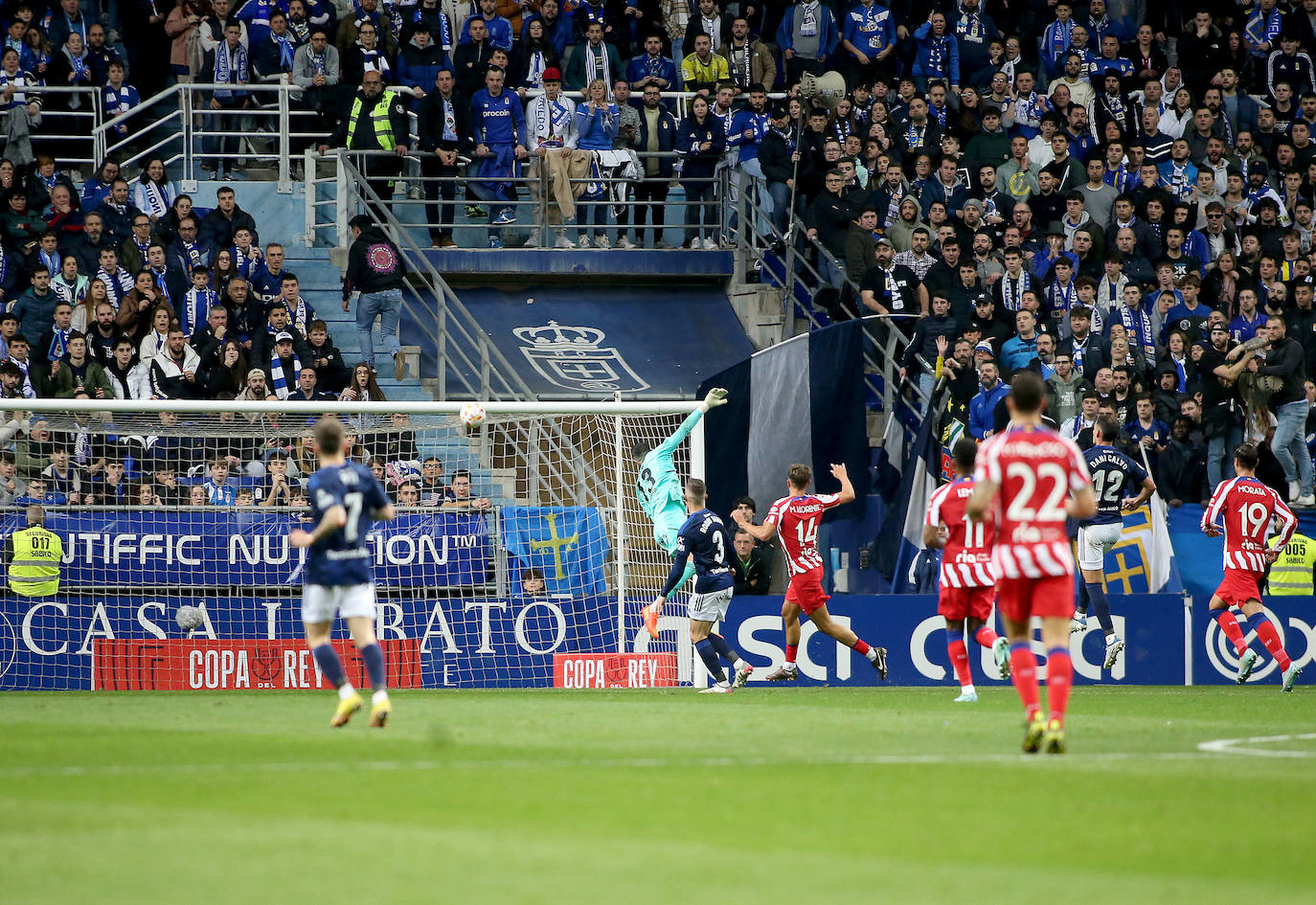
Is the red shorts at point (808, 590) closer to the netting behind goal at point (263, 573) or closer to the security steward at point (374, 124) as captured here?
the netting behind goal at point (263, 573)

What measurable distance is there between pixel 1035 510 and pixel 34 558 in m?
12.0

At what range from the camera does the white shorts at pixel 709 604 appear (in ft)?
55.2

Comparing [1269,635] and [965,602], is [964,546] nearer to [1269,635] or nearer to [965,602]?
[965,602]

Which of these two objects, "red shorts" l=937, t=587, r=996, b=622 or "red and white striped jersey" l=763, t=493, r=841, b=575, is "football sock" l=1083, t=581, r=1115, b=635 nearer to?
"red and white striped jersey" l=763, t=493, r=841, b=575

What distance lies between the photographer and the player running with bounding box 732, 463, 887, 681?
16.7 meters

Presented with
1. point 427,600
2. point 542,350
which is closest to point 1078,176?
point 542,350

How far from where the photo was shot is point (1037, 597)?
9.66 meters

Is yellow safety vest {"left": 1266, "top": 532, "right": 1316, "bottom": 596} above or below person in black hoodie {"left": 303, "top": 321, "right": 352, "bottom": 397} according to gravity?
below

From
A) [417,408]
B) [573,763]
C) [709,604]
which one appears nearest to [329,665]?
[573,763]

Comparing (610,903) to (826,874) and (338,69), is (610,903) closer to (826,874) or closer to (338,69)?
(826,874)

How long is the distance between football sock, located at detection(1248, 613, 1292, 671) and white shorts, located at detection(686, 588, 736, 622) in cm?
508

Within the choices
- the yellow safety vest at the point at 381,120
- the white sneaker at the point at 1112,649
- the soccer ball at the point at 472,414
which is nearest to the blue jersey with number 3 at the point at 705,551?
the soccer ball at the point at 472,414

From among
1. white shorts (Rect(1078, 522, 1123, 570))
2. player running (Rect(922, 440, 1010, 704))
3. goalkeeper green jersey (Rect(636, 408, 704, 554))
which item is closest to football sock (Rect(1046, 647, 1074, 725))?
player running (Rect(922, 440, 1010, 704))

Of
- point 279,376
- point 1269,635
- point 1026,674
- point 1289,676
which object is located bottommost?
point 1289,676
